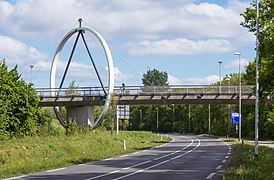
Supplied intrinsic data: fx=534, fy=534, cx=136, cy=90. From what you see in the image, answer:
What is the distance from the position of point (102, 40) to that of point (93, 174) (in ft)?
173

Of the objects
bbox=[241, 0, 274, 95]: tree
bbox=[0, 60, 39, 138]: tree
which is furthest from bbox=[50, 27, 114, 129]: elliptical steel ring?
bbox=[241, 0, 274, 95]: tree

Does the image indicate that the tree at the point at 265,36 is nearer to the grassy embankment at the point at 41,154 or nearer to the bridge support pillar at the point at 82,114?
the grassy embankment at the point at 41,154

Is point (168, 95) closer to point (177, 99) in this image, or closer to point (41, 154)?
point (177, 99)

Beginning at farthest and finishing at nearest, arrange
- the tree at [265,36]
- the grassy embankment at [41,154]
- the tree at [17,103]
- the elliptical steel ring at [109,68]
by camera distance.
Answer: the elliptical steel ring at [109,68], the tree at [17,103], the tree at [265,36], the grassy embankment at [41,154]

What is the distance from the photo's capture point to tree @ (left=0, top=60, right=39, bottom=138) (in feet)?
153

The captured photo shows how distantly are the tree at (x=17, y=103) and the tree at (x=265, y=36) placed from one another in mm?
21918

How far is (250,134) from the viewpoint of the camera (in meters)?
89.6

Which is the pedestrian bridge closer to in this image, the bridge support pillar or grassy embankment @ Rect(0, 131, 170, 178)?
the bridge support pillar

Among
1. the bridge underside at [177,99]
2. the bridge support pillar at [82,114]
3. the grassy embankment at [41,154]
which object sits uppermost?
the bridge underside at [177,99]

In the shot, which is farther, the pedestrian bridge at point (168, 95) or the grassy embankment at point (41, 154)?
the pedestrian bridge at point (168, 95)

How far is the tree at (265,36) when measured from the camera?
29984 millimetres

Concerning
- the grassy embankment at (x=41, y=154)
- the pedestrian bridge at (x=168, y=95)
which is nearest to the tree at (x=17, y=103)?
the grassy embankment at (x=41, y=154)

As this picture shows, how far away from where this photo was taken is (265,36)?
3114 cm

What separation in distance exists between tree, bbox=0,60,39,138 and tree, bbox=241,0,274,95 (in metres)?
21.9
